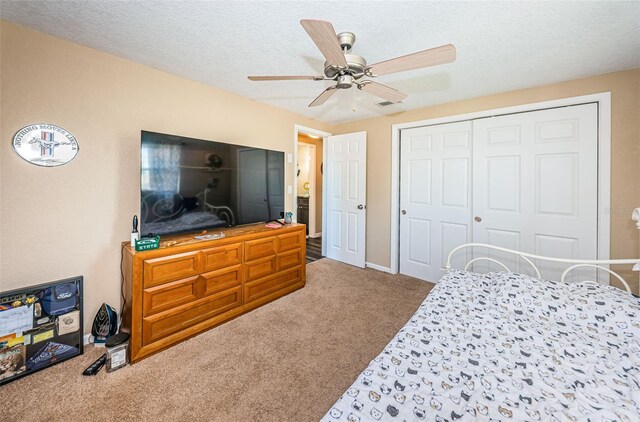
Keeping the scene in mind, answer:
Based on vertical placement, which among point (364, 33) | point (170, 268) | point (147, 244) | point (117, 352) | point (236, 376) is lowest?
point (236, 376)

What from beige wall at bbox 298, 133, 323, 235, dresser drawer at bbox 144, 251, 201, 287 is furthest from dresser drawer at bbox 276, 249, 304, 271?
beige wall at bbox 298, 133, 323, 235

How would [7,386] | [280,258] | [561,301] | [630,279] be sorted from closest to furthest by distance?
[561,301] → [7,386] → [630,279] → [280,258]

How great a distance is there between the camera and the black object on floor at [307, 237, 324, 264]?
4.37 meters

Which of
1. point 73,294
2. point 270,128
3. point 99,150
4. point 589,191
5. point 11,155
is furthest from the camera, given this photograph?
point 270,128

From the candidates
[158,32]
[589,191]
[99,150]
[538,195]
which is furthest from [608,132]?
[99,150]

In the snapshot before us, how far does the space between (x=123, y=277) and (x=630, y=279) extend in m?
4.51

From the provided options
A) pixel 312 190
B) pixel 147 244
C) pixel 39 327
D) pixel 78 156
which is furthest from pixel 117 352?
pixel 312 190

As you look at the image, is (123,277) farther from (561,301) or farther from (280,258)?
(561,301)

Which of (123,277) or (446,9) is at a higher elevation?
(446,9)

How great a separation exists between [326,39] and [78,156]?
6.92 ft

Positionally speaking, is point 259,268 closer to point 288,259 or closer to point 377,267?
point 288,259

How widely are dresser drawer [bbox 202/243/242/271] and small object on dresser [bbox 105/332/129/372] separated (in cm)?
70

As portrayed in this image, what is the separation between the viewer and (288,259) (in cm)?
294

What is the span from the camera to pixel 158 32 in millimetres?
1770
